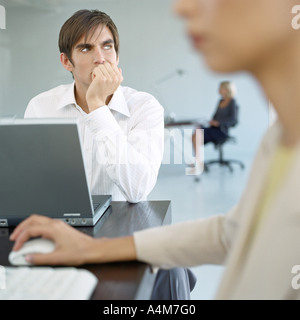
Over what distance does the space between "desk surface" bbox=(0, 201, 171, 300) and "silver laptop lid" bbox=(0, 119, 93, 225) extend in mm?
72

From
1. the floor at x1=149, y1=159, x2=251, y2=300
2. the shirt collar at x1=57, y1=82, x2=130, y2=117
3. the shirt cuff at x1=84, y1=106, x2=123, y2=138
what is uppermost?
the shirt collar at x1=57, y1=82, x2=130, y2=117


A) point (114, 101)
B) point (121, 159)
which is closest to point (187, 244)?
point (121, 159)

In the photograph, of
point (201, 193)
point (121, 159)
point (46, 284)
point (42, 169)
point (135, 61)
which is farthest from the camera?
point (135, 61)

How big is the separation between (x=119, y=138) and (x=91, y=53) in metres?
0.47

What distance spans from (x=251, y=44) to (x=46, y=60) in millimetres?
4352

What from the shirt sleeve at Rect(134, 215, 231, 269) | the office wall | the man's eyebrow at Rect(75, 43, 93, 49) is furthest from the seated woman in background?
the shirt sleeve at Rect(134, 215, 231, 269)

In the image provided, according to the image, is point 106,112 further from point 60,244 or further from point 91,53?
point 60,244

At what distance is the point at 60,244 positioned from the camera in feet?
2.52

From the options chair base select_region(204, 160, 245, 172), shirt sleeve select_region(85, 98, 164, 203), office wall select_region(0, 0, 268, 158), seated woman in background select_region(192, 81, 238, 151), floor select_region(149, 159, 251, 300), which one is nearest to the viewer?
shirt sleeve select_region(85, 98, 164, 203)

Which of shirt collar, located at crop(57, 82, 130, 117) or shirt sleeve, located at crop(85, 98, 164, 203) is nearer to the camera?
shirt sleeve, located at crop(85, 98, 164, 203)

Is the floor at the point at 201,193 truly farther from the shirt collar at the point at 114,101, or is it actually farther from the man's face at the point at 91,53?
the man's face at the point at 91,53

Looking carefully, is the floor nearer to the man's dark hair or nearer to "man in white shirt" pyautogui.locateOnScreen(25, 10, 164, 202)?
"man in white shirt" pyautogui.locateOnScreen(25, 10, 164, 202)

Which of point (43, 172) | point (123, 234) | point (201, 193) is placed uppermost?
point (43, 172)

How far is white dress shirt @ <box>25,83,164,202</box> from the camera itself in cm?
135
